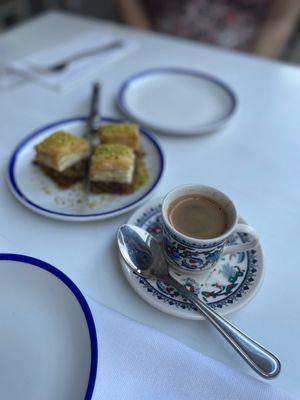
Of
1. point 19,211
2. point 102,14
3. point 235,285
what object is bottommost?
point 102,14

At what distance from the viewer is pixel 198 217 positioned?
1.84 ft

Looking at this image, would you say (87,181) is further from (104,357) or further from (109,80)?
(109,80)

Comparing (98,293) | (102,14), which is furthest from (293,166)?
(102,14)

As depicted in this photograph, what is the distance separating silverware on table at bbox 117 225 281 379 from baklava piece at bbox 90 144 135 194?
131 millimetres

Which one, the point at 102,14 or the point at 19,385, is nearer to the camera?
the point at 19,385

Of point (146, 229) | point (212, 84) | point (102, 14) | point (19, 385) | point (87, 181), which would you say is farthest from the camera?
point (102, 14)

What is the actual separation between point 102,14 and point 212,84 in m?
1.87

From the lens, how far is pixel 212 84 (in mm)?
1039

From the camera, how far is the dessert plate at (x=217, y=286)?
0.50m

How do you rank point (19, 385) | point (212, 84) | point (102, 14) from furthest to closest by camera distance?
point (102, 14) → point (212, 84) → point (19, 385)

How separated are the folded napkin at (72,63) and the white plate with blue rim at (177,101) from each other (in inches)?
5.8

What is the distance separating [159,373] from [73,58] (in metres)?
0.96

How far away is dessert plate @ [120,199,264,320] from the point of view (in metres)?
0.50

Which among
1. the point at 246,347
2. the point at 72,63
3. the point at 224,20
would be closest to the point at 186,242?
the point at 246,347
